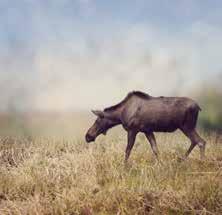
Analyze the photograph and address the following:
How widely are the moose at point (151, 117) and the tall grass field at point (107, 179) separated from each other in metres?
0.41

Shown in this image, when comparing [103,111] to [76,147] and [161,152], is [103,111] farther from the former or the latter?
[76,147]

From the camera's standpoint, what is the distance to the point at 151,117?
8016mm

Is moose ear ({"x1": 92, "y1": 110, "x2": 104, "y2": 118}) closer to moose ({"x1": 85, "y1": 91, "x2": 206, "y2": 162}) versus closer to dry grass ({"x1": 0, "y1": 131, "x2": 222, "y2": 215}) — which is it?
moose ({"x1": 85, "y1": 91, "x2": 206, "y2": 162})

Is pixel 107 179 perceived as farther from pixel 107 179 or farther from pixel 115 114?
pixel 115 114

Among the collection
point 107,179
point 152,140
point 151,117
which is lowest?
point 107,179

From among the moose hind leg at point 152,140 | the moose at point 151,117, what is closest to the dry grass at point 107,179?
the moose hind leg at point 152,140

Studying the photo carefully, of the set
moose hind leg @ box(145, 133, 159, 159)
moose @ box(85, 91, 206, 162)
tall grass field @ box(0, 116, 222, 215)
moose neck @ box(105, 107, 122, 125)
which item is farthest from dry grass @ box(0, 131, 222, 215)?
moose neck @ box(105, 107, 122, 125)

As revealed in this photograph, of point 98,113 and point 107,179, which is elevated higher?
point 98,113

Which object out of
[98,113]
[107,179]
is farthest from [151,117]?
[107,179]

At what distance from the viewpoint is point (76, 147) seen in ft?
32.3

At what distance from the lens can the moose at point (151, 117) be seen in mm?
8000

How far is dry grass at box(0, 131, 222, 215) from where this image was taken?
274 inches

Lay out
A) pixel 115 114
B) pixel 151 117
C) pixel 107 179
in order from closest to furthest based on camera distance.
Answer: pixel 107 179
pixel 151 117
pixel 115 114

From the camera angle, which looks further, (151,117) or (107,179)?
(151,117)
